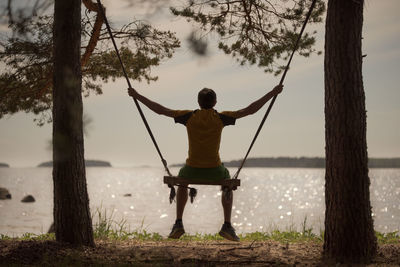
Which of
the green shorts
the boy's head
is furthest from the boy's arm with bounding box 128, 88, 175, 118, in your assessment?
the green shorts

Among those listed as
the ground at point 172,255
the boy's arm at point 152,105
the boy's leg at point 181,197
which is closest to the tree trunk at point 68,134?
the ground at point 172,255

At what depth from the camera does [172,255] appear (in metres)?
6.04

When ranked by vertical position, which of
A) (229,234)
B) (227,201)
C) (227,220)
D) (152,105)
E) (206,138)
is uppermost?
(152,105)

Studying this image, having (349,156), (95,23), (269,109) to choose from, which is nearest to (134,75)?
(95,23)

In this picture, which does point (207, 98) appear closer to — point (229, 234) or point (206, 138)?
point (206, 138)

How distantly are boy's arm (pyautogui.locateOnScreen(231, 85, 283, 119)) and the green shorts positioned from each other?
2.36ft

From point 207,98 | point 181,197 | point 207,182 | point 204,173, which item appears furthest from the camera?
point 181,197

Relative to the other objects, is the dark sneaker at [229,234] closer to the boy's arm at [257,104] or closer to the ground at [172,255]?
the ground at [172,255]

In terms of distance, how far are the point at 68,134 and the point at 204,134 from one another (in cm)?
201

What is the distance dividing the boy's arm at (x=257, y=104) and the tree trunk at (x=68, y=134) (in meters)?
2.28

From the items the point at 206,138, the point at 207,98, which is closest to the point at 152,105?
the point at 207,98

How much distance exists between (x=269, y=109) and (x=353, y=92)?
43.9 inches

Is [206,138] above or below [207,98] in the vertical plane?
below

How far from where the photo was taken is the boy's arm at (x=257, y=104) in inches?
231
